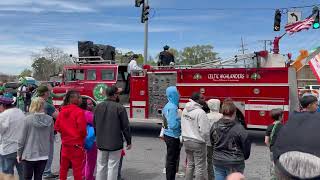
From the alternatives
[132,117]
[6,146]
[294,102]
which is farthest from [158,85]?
[6,146]

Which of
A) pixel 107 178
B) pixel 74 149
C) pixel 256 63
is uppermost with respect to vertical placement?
pixel 256 63

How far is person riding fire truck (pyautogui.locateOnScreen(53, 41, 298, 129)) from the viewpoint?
1198 centimetres

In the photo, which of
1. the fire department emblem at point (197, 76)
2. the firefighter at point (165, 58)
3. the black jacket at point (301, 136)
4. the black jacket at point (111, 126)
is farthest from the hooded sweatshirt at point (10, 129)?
the firefighter at point (165, 58)

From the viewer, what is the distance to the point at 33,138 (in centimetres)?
596

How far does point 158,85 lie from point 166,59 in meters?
1.49

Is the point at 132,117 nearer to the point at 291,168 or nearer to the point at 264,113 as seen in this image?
the point at 264,113

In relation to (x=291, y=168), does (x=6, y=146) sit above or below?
below

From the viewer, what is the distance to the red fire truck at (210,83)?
39.3ft

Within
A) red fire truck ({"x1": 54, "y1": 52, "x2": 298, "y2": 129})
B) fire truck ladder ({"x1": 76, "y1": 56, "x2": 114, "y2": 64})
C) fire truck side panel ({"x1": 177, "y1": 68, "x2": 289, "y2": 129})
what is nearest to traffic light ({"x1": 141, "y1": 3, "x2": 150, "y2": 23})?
fire truck ladder ({"x1": 76, "y1": 56, "x2": 114, "y2": 64})

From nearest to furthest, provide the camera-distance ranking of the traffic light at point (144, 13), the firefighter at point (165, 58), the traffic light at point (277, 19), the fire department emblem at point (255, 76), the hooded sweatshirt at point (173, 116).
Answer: the hooded sweatshirt at point (173, 116), the fire department emblem at point (255, 76), the firefighter at point (165, 58), the traffic light at point (144, 13), the traffic light at point (277, 19)

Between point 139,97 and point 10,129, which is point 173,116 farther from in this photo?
point 139,97

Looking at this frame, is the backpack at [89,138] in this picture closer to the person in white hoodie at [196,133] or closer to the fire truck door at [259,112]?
the person in white hoodie at [196,133]

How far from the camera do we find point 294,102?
11.9 m

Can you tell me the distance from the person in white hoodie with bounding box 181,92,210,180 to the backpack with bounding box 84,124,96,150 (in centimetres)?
153
